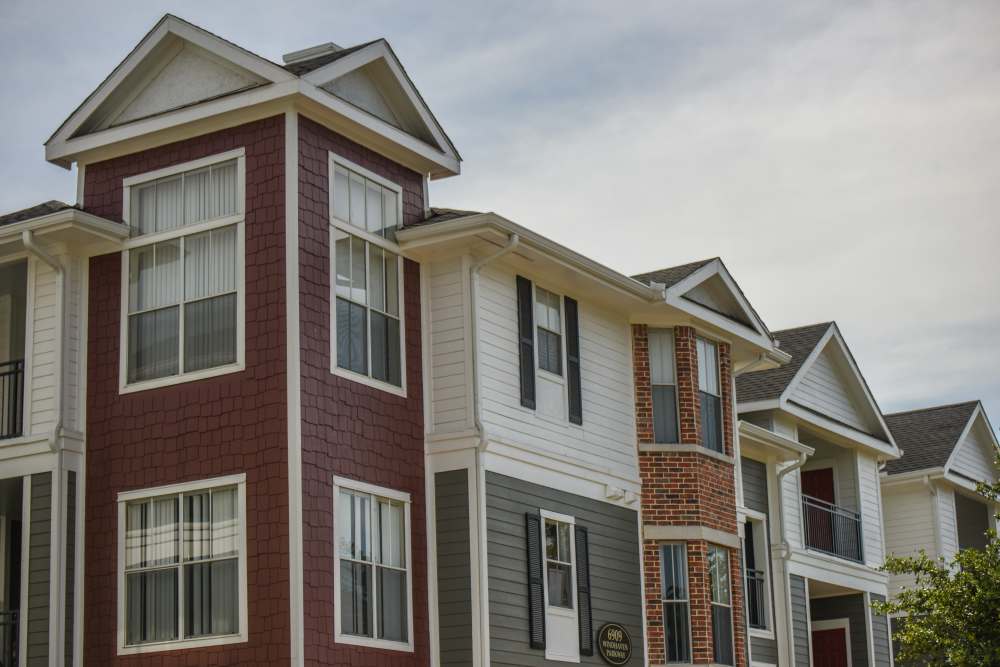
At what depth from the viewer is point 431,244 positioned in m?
23.5

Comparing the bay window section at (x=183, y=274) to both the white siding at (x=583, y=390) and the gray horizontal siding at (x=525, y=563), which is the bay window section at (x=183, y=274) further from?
the gray horizontal siding at (x=525, y=563)

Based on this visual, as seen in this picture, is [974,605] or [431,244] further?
[974,605]

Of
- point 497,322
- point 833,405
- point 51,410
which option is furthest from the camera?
point 833,405

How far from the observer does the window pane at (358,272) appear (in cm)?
2270

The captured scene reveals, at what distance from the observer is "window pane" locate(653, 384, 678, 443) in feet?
90.2

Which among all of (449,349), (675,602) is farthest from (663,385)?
(449,349)

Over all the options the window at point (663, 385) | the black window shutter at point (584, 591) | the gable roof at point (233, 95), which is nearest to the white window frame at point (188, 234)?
the gable roof at point (233, 95)

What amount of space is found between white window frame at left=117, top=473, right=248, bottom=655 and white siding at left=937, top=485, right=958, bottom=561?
23.7 metres

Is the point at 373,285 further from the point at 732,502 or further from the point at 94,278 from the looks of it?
the point at 732,502

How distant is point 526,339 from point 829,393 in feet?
47.1

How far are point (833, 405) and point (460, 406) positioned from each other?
52.6ft

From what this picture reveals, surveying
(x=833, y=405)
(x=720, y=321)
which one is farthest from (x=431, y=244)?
(x=833, y=405)

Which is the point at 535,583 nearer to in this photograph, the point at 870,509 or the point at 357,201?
the point at 357,201

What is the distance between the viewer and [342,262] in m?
22.6
